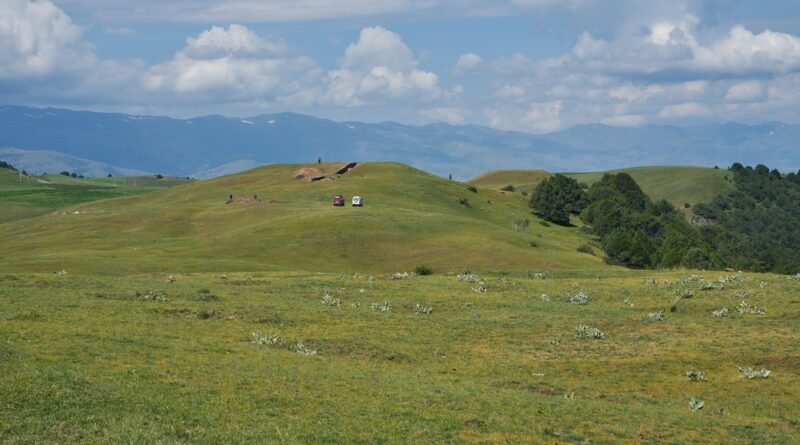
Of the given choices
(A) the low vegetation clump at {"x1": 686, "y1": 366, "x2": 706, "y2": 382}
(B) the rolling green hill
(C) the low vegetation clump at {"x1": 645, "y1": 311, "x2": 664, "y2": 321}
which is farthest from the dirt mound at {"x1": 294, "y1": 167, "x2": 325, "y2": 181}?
(A) the low vegetation clump at {"x1": 686, "y1": 366, "x2": 706, "y2": 382}

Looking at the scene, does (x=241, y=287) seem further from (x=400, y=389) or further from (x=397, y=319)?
(x=400, y=389)

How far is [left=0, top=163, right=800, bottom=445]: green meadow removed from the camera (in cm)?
2458

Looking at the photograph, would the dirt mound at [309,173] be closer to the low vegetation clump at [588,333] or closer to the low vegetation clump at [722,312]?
the low vegetation clump at [722,312]

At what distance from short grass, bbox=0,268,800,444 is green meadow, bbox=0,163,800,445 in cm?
11

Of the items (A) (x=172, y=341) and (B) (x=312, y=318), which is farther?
(B) (x=312, y=318)

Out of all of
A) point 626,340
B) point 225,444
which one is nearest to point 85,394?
point 225,444

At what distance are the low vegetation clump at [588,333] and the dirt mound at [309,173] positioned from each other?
134m

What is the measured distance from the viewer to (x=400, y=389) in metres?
30.0

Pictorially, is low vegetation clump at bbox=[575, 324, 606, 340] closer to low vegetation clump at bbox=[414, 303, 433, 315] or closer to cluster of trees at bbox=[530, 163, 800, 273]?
low vegetation clump at bbox=[414, 303, 433, 315]

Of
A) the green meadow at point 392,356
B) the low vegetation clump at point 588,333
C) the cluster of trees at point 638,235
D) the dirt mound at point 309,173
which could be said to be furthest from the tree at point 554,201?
the low vegetation clump at point 588,333

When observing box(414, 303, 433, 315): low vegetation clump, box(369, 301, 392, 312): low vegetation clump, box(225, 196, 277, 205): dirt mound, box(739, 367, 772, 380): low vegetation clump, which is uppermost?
box(225, 196, 277, 205): dirt mound

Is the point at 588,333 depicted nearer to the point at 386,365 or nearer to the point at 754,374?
the point at 754,374

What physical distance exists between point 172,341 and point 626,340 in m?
21.8

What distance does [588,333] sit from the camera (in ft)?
145
